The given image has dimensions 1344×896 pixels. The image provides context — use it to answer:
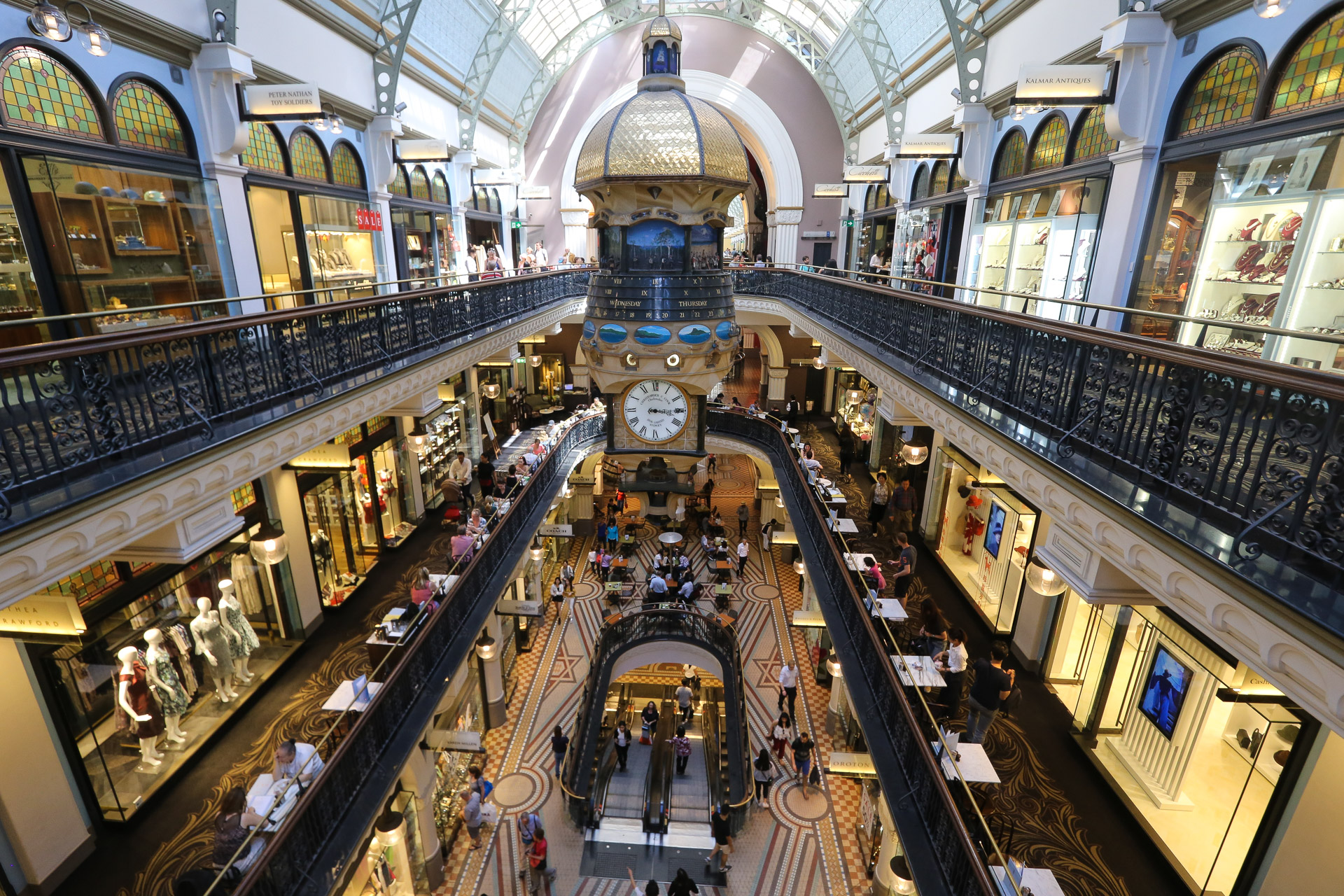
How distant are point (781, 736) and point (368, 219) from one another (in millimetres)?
11407

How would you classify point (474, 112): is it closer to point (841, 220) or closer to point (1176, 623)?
point (841, 220)

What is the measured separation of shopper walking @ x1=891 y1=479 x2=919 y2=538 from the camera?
440 inches

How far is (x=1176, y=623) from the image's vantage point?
5645mm

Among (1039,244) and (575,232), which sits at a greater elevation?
(575,232)

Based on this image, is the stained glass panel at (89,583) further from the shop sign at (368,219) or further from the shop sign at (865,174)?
the shop sign at (865,174)

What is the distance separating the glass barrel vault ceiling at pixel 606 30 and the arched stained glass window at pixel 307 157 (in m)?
4.73

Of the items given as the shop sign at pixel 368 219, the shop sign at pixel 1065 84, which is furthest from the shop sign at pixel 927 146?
the shop sign at pixel 368 219

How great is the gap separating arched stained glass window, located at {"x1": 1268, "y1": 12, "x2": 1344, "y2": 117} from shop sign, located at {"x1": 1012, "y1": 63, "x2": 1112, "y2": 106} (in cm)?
162

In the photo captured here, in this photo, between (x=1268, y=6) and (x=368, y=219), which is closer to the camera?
(x=1268, y=6)

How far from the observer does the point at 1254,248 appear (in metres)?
5.48

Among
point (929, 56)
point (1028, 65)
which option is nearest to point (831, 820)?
point (1028, 65)

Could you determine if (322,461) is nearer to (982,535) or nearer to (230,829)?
(230,829)

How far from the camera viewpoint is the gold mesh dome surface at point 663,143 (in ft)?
20.7

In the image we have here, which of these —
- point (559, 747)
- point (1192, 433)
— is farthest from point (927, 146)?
point (559, 747)
